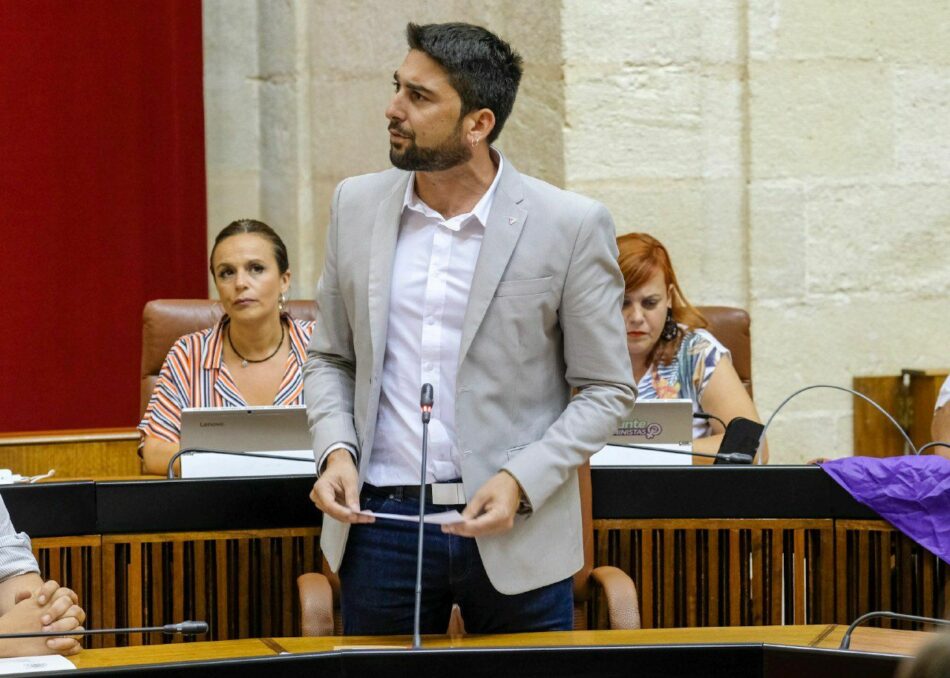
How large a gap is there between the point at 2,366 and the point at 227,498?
237 cm

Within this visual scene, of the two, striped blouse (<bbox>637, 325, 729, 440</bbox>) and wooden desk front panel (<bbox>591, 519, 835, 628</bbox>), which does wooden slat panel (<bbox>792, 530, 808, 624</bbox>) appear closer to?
wooden desk front panel (<bbox>591, 519, 835, 628</bbox>)

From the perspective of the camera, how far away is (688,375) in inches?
140

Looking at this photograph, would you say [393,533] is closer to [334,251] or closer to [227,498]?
[334,251]

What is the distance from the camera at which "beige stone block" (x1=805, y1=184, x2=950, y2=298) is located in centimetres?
445

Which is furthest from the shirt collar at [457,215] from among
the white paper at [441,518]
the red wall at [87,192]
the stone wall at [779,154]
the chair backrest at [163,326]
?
the red wall at [87,192]

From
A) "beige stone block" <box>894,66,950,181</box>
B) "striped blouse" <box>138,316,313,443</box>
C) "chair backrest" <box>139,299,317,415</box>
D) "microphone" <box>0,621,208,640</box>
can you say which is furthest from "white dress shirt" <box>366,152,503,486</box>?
"beige stone block" <box>894,66,950,181</box>

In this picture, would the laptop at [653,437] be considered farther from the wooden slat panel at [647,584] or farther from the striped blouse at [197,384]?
the striped blouse at [197,384]

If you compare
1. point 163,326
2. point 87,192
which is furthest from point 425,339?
point 87,192

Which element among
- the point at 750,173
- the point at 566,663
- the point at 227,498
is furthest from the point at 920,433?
the point at 566,663

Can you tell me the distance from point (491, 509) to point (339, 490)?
23 centimetres

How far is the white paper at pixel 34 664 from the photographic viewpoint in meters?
1.79

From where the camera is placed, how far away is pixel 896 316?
4543 millimetres

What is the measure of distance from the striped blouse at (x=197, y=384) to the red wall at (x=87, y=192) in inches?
52.1

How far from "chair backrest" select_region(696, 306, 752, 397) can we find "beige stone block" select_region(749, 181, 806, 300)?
2.02 feet
